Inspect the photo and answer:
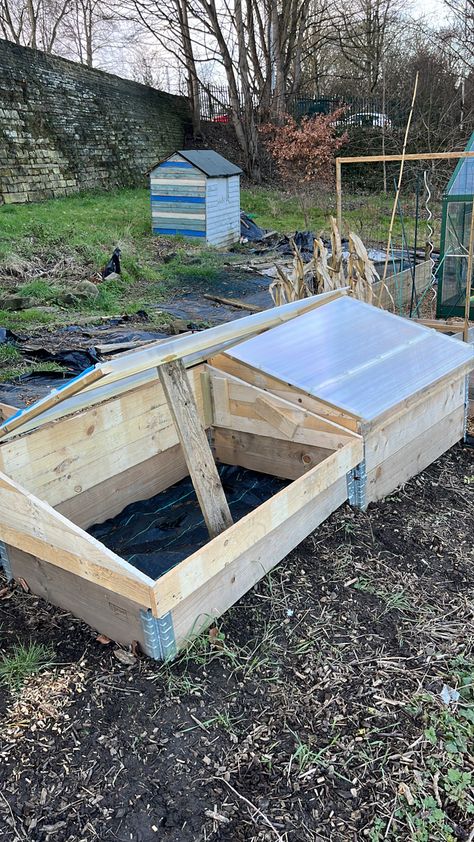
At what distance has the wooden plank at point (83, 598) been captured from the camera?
2.40 metres

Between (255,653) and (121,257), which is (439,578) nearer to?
(255,653)

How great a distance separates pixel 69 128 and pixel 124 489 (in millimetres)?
14170

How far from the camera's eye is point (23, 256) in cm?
934

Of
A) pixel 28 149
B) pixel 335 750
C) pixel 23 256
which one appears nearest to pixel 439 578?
pixel 335 750

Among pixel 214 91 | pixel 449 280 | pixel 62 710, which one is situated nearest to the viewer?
pixel 62 710

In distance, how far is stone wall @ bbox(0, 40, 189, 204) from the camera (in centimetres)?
1319

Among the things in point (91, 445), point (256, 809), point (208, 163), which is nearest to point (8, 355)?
point (91, 445)

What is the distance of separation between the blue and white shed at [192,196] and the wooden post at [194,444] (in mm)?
10256

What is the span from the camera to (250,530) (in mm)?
2602

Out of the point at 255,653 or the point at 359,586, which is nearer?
the point at 255,653

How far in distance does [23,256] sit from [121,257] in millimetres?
1519

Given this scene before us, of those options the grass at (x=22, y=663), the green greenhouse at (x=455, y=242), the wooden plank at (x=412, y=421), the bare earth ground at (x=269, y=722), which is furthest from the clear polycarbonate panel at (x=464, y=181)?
the grass at (x=22, y=663)

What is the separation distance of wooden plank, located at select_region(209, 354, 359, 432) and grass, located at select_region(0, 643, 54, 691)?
69.2 inches

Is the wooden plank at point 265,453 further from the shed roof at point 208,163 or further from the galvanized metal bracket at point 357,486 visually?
the shed roof at point 208,163
